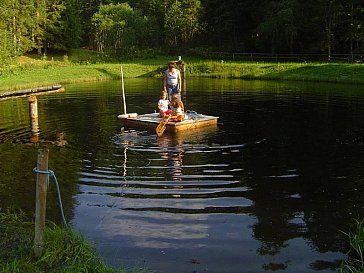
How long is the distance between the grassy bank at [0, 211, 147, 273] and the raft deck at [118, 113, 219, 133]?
Answer: 1033cm

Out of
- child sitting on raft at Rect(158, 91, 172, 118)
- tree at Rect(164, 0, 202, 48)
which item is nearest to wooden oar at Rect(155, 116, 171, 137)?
child sitting on raft at Rect(158, 91, 172, 118)

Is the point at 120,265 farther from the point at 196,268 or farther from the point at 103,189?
the point at 103,189

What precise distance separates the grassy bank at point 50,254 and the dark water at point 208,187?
0.59 meters

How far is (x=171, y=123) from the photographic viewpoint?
18656 mm

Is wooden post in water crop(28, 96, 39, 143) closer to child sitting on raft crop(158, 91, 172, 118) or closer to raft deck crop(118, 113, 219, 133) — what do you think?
raft deck crop(118, 113, 219, 133)

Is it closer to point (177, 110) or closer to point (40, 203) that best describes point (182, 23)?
point (177, 110)

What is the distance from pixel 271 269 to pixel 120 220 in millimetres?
3566

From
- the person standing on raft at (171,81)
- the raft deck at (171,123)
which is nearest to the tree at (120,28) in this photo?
the person standing on raft at (171,81)

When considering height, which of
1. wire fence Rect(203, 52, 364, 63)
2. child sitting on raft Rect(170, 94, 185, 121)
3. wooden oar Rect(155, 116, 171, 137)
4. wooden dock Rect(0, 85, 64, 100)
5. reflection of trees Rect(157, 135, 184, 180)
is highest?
wire fence Rect(203, 52, 364, 63)

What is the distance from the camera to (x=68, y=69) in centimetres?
5628

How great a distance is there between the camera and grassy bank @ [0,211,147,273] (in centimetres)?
712

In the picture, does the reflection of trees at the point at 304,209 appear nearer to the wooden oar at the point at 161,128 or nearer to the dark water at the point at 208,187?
the dark water at the point at 208,187

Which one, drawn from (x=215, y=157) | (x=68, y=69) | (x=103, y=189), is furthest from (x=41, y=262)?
(x=68, y=69)

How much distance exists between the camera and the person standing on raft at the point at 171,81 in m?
20.2
